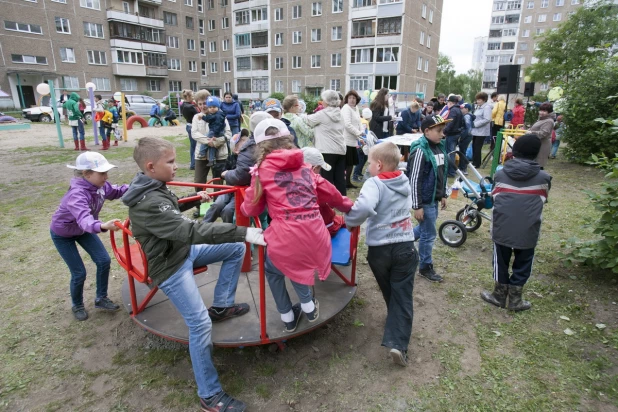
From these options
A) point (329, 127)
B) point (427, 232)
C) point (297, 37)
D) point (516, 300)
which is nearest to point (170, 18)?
point (297, 37)

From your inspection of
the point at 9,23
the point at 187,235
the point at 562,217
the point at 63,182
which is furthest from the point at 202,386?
the point at 9,23

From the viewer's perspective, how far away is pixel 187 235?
229cm

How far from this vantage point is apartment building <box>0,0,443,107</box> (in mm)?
38531

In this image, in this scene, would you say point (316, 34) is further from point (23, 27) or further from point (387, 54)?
point (23, 27)

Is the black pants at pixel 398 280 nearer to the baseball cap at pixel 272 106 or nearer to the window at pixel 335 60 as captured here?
the baseball cap at pixel 272 106

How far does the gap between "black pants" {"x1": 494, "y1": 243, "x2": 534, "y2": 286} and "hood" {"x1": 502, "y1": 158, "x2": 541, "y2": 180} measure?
2.38 feet

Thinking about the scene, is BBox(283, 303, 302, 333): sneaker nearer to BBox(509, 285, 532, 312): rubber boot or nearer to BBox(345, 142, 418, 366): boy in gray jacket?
BBox(345, 142, 418, 366): boy in gray jacket

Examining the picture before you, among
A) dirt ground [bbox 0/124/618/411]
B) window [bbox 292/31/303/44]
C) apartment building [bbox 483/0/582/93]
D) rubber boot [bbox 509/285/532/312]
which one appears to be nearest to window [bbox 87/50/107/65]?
window [bbox 292/31/303/44]

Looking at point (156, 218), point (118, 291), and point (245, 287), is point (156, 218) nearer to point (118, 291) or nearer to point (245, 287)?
point (245, 287)

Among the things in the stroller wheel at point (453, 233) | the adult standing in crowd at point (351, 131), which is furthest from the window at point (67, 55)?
the stroller wheel at point (453, 233)

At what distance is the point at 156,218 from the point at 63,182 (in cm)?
825

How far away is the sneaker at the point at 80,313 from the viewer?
3650 mm

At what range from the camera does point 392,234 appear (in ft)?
9.52

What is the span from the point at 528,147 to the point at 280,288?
104 inches
